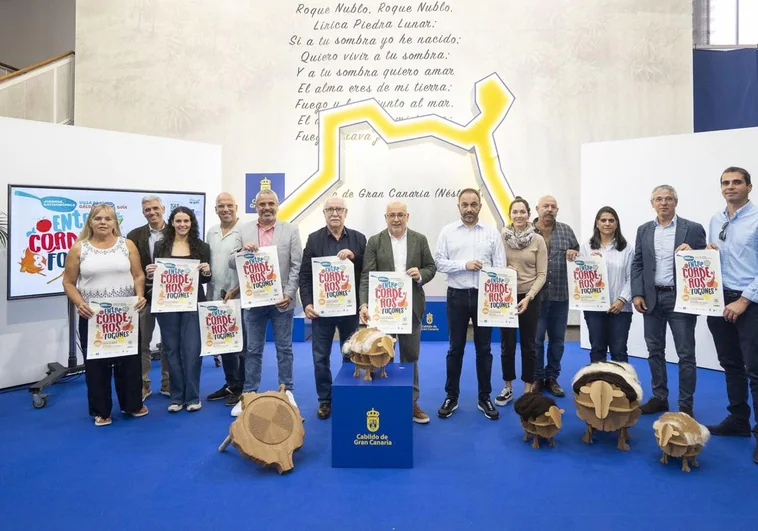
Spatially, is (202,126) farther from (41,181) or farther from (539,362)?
(539,362)

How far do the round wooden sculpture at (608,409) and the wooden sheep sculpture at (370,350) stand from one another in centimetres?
125

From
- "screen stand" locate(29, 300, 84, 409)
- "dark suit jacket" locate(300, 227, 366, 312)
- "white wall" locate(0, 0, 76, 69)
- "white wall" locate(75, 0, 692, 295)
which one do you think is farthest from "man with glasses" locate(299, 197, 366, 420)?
"white wall" locate(0, 0, 76, 69)

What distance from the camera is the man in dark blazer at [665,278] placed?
11.0ft

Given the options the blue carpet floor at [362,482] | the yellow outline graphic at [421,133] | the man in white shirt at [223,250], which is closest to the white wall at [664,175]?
the yellow outline graphic at [421,133]

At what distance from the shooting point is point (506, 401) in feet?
12.7

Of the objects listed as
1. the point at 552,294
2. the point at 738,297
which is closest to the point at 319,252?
the point at 552,294

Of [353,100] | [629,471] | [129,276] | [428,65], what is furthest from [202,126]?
[629,471]

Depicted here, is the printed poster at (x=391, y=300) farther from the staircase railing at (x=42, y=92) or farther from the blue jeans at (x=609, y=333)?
the staircase railing at (x=42, y=92)

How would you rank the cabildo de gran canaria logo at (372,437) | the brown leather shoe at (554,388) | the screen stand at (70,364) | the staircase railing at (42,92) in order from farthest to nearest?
the staircase railing at (42,92), the screen stand at (70,364), the brown leather shoe at (554,388), the cabildo de gran canaria logo at (372,437)

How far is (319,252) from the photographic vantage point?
3.45m

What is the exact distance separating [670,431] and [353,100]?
5.37 metres

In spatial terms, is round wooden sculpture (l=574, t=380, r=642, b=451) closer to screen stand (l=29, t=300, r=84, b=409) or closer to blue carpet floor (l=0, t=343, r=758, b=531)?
blue carpet floor (l=0, t=343, r=758, b=531)

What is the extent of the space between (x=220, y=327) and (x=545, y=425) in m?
2.31

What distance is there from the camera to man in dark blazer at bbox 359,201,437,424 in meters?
3.35
